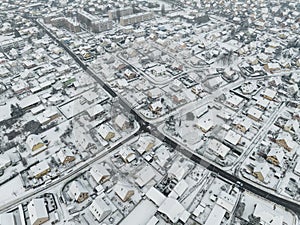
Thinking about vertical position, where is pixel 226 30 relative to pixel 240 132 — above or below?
above

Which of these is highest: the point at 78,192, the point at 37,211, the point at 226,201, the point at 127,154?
the point at 127,154

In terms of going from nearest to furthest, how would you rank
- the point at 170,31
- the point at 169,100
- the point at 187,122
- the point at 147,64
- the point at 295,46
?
1. the point at 187,122
2. the point at 169,100
3. the point at 147,64
4. the point at 295,46
5. the point at 170,31

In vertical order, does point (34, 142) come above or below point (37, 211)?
above

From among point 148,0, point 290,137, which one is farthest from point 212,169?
point 148,0

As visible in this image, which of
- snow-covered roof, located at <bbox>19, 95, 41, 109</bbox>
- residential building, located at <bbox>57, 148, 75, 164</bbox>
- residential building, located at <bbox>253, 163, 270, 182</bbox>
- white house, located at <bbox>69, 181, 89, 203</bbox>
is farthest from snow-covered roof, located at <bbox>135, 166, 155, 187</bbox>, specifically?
snow-covered roof, located at <bbox>19, 95, 41, 109</bbox>

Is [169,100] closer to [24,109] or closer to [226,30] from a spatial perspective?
[24,109]

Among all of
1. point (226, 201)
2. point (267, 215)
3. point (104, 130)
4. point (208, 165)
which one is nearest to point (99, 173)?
point (104, 130)

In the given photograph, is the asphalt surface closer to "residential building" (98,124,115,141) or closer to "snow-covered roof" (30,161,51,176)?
"residential building" (98,124,115,141)

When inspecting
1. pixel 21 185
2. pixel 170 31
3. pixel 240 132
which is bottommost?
pixel 21 185

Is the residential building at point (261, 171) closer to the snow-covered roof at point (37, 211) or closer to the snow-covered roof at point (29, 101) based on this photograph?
the snow-covered roof at point (37, 211)

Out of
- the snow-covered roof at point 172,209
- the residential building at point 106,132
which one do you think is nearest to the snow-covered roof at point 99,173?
the residential building at point 106,132

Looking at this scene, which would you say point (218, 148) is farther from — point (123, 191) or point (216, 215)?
point (123, 191)
